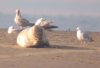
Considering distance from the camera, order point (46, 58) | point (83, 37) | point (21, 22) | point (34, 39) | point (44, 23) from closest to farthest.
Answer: point (46, 58) < point (34, 39) < point (83, 37) < point (44, 23) < point (21, 22)

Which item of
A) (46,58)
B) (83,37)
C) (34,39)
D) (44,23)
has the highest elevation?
(44,23)

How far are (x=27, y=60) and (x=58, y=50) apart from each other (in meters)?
2.83

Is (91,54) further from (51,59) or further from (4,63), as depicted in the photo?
(4,63)

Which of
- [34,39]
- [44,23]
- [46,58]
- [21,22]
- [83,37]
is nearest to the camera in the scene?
[46,58]

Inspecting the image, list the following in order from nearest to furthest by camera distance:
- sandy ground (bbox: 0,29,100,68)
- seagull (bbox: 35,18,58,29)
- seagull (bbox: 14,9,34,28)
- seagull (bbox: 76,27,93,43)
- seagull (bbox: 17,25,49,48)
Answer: sandy ground (bbox: 0,29,100,68)
seagull (bbox: 17,25,49,48)
seagull (bbox: 76,27,93,43)
seagull (bbox: 35,18,58,29)
seagull (bbox: 14,9,34,28)

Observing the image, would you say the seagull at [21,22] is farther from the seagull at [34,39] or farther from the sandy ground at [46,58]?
the sandy ground at [46,58]

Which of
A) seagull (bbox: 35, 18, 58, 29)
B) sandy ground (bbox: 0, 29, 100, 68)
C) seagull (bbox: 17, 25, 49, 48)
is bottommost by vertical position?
sandy ground (bbox: 0, 29, 100, 68)

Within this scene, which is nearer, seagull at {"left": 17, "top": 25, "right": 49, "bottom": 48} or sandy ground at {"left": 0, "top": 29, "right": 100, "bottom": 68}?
sandy ground at {"left": 0, "top": 29, "right": 100, "bottom": 68}

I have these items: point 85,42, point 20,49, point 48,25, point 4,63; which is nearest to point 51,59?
point 4,63

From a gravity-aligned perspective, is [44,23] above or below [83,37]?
above

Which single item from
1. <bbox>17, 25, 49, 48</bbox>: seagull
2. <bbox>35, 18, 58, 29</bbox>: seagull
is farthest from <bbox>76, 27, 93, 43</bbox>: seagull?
<bbox>17, 25, 49, 48</bbox>: seagull

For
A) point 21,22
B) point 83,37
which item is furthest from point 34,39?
point 21,22

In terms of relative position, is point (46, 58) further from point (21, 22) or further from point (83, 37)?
point (21, 22)

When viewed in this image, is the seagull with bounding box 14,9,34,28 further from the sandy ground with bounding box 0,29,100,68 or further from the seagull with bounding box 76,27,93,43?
the sandy ground with bounding box 0,29,100,68
